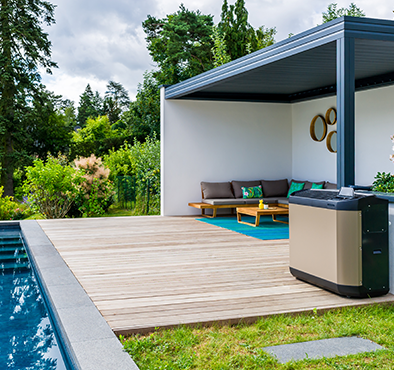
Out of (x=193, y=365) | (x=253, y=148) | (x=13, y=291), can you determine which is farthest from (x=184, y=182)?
(x=193, y=365)

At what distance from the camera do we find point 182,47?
21.0 metres

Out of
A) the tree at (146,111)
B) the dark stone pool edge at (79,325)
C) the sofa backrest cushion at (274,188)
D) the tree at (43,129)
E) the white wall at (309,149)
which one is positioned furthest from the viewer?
the tree at (146,111)

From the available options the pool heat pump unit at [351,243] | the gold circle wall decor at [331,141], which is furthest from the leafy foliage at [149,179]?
the pool heat pump unit at [351,243]

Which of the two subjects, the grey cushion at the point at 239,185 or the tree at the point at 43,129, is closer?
the grey cushion at the point at 239,185

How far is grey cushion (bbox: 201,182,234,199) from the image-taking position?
10.1m

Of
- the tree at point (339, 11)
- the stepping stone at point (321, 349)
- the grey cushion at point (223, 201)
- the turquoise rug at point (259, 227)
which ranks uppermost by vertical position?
the tree at point (339, 11)

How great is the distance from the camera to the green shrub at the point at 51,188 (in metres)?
10.0

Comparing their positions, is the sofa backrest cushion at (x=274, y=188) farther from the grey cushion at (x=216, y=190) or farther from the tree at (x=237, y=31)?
the tree at (x=237, y=31)

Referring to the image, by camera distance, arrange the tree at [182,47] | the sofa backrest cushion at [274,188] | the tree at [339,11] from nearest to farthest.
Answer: the sofa backrest cushion at [274,188], the tree at [182,47], the tree at [339,11]

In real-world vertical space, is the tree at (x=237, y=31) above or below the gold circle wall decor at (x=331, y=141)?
above

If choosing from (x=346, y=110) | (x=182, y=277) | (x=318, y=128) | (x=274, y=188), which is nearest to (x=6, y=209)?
(x=274, y=188)

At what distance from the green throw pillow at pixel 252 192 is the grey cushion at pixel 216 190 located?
29 centimetres

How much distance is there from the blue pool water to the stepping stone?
4.70 feet

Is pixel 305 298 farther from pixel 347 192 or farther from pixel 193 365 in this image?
pixel 193 365
